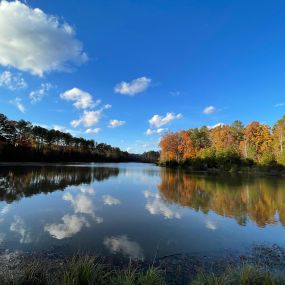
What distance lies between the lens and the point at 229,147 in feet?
180

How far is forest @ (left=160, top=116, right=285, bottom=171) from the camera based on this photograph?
49.3 m

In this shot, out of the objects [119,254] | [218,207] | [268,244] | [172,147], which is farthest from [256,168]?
Result: [119,254]

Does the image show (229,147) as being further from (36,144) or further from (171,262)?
(36,144)

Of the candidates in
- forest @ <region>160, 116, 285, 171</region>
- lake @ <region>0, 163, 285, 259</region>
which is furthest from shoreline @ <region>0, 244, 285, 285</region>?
forest @ <region>160, 116, 285, 171</region>

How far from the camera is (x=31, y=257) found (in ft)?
21.9

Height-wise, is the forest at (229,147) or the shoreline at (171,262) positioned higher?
the forest at (229,147)

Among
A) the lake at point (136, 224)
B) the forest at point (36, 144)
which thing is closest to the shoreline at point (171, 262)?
the lake at point (136, 224)

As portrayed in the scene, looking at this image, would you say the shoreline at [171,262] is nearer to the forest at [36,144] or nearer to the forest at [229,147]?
the forest at [229,147]

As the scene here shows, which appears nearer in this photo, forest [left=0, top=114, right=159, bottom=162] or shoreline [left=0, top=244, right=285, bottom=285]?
shoreline [left=0, top=244, right=285, bottom=285]

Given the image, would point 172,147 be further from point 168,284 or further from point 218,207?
point 168,284

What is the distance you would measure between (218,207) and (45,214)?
9.67 meters

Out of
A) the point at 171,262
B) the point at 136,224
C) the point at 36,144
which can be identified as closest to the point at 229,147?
the point at 136,224

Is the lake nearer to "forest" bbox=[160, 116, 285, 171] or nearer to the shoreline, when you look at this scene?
the shoreline

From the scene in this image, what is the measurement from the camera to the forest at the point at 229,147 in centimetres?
4928
